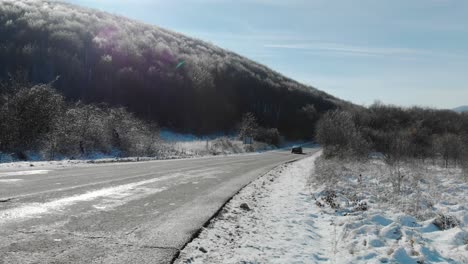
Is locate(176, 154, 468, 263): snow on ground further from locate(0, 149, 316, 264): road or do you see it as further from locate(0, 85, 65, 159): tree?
locate(0, 85, 65, 159): tree

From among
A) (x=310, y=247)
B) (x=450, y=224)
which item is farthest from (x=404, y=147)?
(x=310, y=247)

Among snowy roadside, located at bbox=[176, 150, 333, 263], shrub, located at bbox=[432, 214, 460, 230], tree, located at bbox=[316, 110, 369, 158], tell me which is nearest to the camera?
snowy roadside, located at bbox=[176, 150, 333, 263]

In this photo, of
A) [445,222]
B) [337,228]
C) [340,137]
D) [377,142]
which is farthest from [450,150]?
[337,228]

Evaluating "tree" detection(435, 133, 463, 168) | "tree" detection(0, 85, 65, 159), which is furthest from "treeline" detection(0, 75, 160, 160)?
"tree" detection(435, 133, 463, 168)

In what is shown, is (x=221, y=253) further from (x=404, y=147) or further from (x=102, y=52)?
(x=102, y=52)

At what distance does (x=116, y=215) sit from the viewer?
7.17 metres

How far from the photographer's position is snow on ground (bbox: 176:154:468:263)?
5637mm

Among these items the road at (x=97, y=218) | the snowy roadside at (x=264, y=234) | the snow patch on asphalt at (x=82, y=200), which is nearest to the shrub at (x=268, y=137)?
the snow patch on asphalt at (x=82, y=200)

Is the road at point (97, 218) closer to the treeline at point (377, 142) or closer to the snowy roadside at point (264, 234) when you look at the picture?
the snowy roadside at point (264, 234)

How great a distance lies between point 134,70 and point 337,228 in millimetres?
71182

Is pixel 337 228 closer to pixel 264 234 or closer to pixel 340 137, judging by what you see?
pixel 264 234

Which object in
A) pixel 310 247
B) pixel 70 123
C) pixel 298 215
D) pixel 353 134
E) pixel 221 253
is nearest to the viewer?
pixel 221 253

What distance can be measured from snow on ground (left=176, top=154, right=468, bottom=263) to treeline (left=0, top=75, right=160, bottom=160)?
17464 millimetres

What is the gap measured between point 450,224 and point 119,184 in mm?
8336
